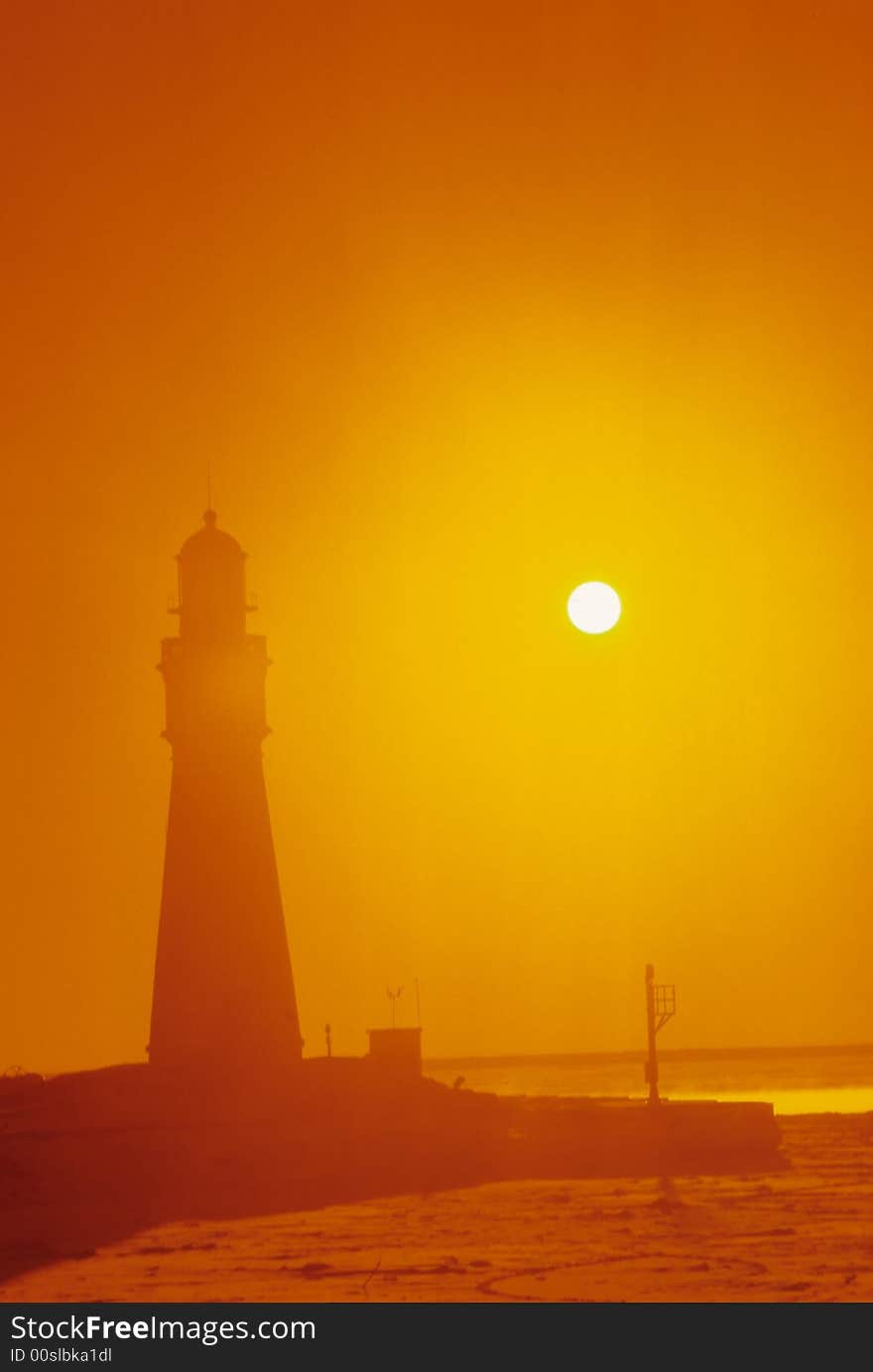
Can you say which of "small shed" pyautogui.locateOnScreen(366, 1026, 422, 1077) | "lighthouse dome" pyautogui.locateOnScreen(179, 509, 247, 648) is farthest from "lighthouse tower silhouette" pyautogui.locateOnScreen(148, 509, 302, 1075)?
"small shed" pyautogui.locateOnScreen(366, 1026, 422, 1077)

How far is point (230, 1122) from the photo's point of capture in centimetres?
4375

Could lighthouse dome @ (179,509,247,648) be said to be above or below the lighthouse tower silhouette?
above

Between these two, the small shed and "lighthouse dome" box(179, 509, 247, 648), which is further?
the small shed

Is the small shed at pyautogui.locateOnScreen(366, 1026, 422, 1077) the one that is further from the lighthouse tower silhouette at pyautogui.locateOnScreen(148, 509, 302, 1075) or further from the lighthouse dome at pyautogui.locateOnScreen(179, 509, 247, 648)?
the lighthouse dome at pyautogui.locateOnScreen(179, 509, 247, 648)

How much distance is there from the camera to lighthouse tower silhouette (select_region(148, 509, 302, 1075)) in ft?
152

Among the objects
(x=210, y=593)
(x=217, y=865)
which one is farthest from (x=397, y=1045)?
(x=210, y=593)

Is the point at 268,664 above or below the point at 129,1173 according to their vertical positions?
above

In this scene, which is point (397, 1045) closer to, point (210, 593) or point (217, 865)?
point (217, 865)

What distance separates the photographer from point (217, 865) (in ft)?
153

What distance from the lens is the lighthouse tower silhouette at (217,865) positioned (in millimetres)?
46375
